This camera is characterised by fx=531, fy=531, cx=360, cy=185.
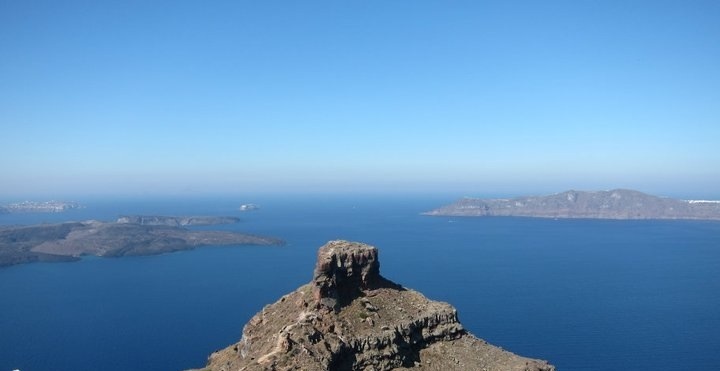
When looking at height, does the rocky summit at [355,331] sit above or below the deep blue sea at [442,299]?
above

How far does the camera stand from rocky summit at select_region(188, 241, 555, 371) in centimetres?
4062

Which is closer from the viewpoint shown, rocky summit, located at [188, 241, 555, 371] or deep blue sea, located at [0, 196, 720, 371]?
rocky summit, located at [188, 241, 555, 371]

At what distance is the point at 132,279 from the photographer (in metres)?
197

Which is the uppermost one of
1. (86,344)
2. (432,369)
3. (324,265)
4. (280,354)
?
(324,265)

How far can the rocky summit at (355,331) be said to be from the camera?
40.6 metres

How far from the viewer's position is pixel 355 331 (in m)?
43.7

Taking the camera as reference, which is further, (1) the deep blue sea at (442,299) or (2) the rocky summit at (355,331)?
(1) the deep blue sea at (442,299)

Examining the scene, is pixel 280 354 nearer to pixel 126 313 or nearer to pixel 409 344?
pixel 409 344

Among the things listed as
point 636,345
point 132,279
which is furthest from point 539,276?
point 132,279

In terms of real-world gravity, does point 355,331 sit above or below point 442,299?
above

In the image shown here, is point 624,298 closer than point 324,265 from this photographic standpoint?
No

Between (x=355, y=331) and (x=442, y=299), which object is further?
(x=442, y=299)

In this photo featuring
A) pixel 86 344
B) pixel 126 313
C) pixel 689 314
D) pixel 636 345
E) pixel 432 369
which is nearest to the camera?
pixel 432 369

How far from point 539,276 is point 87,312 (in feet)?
473
